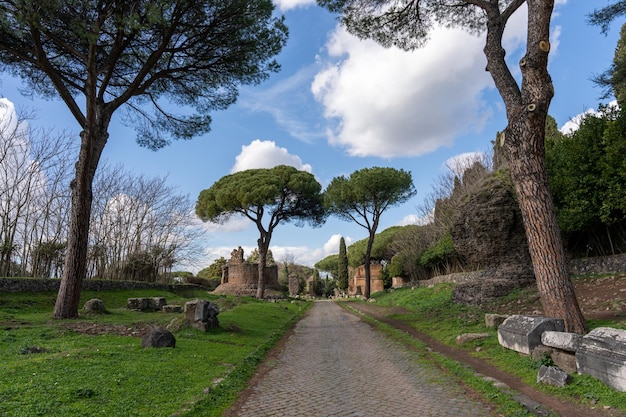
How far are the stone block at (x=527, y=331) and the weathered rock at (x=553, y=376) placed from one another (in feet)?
3.62

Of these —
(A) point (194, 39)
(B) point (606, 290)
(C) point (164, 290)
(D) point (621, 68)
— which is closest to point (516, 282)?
(B) point (606, 290)

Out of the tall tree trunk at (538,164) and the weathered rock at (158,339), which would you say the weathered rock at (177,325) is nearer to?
the weathered rock at (158,339)

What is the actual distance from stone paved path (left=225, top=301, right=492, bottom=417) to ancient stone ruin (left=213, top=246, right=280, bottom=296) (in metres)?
28.1

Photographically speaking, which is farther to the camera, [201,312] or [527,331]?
[201,312]

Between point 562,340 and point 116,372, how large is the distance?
645 centimetres

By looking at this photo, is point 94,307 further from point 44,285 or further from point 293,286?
point 293,286

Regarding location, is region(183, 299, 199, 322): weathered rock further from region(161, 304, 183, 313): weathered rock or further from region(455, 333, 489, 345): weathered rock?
region(455, 333, 489, 345): weathered rock

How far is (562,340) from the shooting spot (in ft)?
18.0

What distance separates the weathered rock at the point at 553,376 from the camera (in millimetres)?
4805

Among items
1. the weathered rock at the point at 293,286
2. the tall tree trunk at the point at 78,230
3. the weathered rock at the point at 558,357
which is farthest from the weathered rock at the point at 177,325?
the weathered rock at the point at 293,286

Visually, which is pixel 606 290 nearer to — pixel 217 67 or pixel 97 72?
pixel 217 67

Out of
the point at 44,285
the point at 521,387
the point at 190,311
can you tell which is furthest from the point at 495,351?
the point at 44,285

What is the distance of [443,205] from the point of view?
2581 cm

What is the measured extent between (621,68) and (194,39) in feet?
51.7
